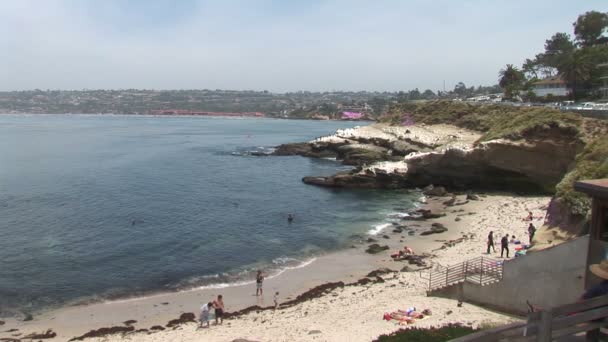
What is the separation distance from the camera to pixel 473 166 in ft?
159

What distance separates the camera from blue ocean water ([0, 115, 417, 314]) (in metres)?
28.8

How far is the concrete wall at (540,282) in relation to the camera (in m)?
15.3

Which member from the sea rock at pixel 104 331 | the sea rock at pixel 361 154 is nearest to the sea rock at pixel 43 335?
the sea rock at pixel 104 331

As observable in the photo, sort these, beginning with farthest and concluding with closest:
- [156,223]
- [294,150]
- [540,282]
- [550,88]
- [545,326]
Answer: [294,150] < [550,88] < [156,223] < [540,282] < [545,326]

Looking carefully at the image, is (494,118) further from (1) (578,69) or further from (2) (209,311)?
(2) (209,311)

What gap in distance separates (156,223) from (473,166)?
91.5 feet

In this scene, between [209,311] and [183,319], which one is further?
[183,319]

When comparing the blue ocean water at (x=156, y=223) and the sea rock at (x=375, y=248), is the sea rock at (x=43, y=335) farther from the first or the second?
the sea rock at (x=375, y=248)

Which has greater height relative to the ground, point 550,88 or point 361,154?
point 550,88

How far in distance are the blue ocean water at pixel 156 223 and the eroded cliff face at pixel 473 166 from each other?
227cm

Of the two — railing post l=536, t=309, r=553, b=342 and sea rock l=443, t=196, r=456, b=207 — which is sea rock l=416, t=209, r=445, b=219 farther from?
railing post l=536, t=309, r=553, b=342

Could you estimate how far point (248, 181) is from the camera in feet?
199

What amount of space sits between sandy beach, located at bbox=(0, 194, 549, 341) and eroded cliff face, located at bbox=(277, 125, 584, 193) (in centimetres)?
899

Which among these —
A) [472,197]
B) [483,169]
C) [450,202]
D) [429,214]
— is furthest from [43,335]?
[483,169]
